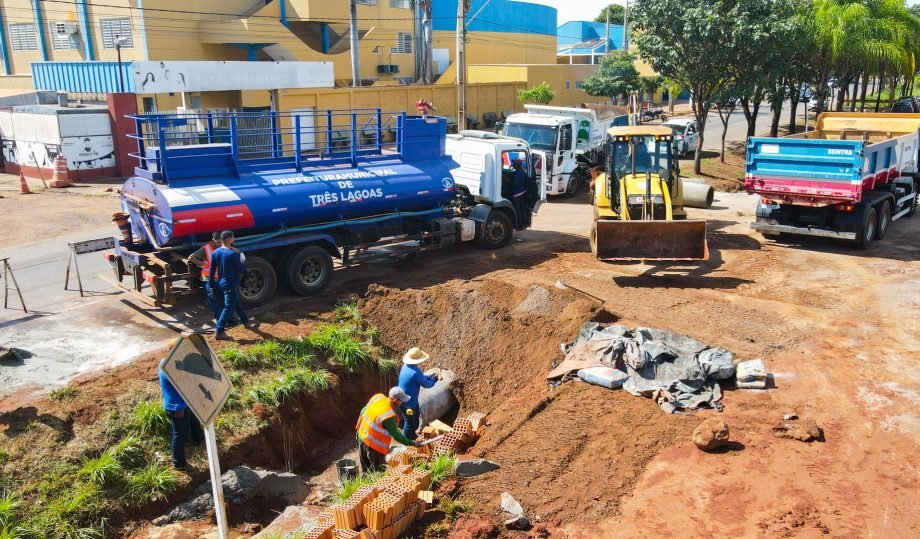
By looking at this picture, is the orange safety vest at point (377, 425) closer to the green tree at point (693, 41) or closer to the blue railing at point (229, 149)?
the blue railing at point (229, 149)

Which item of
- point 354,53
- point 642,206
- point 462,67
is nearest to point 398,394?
point 642,206

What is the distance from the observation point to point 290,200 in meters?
12.0

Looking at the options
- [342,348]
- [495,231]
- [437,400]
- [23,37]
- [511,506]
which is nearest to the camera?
[511,506]

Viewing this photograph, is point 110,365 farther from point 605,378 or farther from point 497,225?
point 497,225

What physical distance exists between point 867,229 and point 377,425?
12.5m

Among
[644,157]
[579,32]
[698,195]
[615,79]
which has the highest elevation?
[579,32]

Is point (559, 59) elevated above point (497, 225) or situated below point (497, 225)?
above

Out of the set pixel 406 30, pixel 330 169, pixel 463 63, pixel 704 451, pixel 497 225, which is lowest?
pixel 704 451

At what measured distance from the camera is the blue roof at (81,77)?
2503 centimetres

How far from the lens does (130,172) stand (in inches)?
1025

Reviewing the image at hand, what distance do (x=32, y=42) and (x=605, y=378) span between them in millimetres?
39620

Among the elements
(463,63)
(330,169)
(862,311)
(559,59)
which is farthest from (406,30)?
(862,311)

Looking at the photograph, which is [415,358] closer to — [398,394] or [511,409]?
[398,394]

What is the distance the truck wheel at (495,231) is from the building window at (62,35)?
28.8 m
